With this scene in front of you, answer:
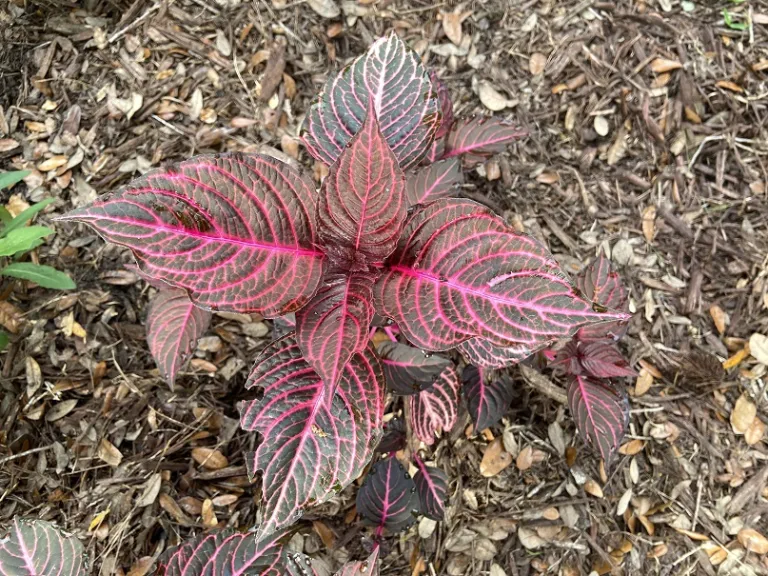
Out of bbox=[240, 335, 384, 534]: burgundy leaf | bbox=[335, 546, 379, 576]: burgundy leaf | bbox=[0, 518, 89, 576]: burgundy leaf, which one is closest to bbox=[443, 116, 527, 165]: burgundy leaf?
bbox=[240, 335, 384, 534]: burgundy leaf

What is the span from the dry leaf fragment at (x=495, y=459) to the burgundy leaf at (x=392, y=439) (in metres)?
0.34

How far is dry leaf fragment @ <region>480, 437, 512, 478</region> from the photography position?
2.06m

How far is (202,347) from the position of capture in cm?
209

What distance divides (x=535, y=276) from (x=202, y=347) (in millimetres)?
1413

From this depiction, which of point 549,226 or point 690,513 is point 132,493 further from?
point 690,513

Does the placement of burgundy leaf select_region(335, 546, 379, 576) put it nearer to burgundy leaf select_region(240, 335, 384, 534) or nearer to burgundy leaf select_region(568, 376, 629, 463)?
burgundy leaf select_region(240, 335, 384, 534)

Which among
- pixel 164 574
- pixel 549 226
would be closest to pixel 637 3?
pixel 549 226

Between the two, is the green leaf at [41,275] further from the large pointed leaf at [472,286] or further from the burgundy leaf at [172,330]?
the large pointed leaf at [472,286]

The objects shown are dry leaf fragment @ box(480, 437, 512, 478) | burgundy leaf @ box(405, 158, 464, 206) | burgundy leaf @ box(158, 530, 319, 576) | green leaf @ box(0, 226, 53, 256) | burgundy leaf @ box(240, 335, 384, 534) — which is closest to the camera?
burgundy leaf @ box(240, 335, 384, 534)

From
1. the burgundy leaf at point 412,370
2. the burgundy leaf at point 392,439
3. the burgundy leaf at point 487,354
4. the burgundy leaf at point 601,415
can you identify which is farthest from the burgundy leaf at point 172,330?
the burgundy leaf at point 601,415

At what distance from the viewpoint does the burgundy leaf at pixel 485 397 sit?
6.07ft

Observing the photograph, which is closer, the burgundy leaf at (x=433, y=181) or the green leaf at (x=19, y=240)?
the green leaf at (x=19, y=240)

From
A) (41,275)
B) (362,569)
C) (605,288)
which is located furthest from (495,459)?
(41,275)

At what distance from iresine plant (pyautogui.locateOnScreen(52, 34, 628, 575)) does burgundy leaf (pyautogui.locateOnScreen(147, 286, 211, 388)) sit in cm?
43
